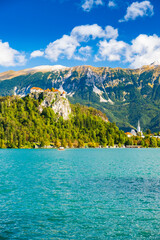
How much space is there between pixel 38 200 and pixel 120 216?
479 inches

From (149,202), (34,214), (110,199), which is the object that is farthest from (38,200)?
(149,202)

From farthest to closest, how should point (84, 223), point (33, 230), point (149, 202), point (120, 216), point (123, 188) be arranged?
1. point (123, 188)
2. point (149, 202)
3. point (120, 216)
4. point (84, 223)
5. point (33, 230)

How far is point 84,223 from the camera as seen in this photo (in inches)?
985

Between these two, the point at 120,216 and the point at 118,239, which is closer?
the point at 118,239

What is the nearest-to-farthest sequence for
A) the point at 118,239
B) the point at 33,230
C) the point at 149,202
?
the point at 118,239 → the point at 33,230 → the point at 149,202

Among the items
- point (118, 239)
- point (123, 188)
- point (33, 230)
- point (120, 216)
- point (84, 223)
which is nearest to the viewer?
point (118, 239)

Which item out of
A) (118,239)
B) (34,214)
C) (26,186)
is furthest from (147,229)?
(26,186)

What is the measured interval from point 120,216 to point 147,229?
417cm

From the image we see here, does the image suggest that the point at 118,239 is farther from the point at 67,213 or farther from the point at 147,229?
the point at 67,213

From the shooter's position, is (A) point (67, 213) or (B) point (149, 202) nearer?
(A) point (67, 213)

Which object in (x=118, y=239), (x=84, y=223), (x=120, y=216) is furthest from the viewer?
(x=120, y=216)

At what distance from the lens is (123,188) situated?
4212cm

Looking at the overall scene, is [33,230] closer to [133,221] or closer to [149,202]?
[133,221]

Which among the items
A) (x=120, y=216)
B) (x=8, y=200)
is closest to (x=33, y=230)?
(x=120, y=216)
